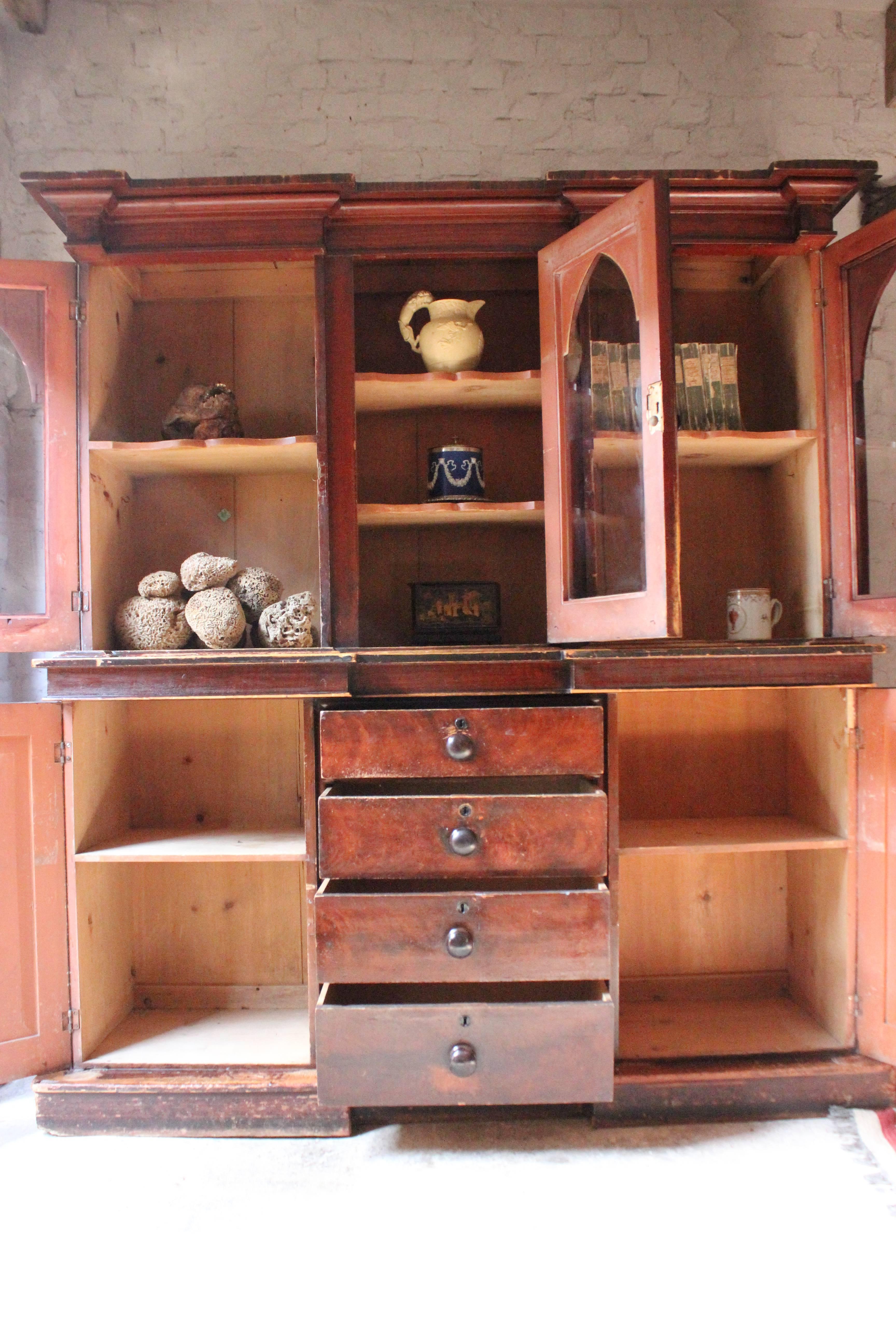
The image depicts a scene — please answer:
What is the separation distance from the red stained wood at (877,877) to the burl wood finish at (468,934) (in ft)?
2.01

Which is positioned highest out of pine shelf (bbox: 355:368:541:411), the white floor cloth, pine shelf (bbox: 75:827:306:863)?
pine shelf (bbox: 355:368:541:411)

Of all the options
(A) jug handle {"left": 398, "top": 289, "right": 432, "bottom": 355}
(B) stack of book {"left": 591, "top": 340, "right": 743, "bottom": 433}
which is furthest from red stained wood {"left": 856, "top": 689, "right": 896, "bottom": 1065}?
(A) jug handle {"left": 398, "top": 289, "right": 432, "bottom": 355}

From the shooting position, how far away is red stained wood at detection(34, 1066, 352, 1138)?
1572 millimetres

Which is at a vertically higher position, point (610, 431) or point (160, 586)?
point (610, 431)

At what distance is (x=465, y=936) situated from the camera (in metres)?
1.45

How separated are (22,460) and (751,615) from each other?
1.73 m

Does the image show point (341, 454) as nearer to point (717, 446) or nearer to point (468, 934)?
point (717, 446)

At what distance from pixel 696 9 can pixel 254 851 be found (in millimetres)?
2502

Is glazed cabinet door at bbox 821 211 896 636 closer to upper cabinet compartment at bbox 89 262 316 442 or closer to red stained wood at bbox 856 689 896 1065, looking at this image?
red stained wood at bbox 856 689 896 1065

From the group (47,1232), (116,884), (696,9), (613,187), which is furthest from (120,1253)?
(696,9)

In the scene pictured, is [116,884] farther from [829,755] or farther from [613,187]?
[613,187]

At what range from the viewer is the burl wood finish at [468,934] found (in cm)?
145

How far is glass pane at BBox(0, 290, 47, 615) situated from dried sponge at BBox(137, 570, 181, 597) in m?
0.20

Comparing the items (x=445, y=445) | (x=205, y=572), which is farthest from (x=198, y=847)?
(x=445, y=445)
